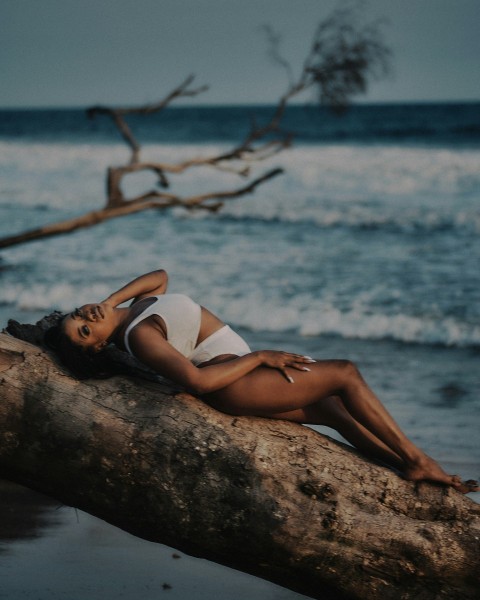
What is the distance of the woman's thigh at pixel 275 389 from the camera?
3.11 metres

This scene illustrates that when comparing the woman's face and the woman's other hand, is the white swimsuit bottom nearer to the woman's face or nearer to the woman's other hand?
the woman's other hand

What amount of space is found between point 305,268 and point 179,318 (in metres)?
10.4

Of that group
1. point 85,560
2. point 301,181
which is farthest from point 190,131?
point 85,560

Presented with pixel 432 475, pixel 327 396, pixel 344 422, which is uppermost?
pixel 327 396

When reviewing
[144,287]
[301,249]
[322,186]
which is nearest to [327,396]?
[144,287]

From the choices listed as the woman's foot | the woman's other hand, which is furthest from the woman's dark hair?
the woman's foot

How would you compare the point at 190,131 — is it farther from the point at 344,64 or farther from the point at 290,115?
the point at 344,64

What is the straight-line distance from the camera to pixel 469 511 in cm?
309

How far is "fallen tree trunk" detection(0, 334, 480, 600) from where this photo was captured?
2.98m

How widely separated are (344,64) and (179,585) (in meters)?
5.19

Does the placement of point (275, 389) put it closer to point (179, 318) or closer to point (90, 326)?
point (179, 318)

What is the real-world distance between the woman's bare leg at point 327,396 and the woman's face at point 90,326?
0.47 meters

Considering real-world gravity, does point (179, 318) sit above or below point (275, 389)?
above

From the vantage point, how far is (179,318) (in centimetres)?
329
